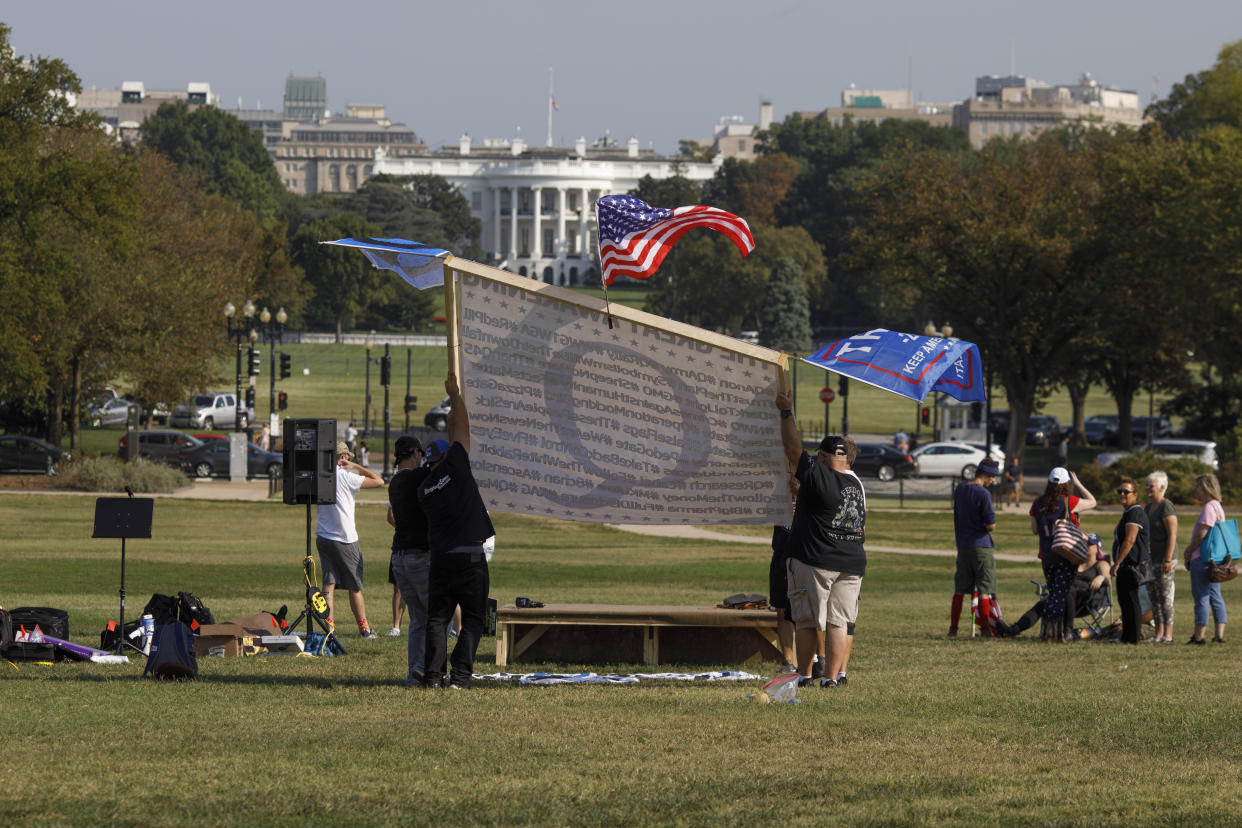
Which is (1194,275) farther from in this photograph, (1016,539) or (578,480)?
(578,480)

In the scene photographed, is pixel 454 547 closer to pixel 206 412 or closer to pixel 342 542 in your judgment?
pixel 342 542

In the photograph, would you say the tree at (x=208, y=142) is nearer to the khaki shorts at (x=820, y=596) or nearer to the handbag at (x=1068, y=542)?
the handbag at (x=1068, y=542)

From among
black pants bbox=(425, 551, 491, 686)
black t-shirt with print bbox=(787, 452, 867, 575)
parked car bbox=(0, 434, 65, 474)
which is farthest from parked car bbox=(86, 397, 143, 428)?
black t-shirt with print bbox=(787, 452, 867, 575)

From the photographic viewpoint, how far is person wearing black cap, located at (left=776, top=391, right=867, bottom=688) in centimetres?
1070

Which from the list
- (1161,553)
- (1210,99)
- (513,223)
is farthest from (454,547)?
(513,223)

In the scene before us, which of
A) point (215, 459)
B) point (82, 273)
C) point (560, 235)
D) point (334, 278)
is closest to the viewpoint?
point (82, 273)

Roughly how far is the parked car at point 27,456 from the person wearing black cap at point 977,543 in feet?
115

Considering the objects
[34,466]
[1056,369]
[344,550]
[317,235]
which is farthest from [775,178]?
[344,550]

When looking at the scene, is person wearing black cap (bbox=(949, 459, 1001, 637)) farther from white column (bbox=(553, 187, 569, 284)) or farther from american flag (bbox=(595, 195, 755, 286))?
white column (bbox=(553, 187, 569, 284))

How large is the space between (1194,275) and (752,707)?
42712 millimetres

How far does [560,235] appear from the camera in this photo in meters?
194

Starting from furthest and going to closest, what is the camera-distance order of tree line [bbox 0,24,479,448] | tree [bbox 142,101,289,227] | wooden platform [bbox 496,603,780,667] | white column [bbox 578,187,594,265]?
1. white column [bbox 578,187,594,265]
2. tree [bbox 142,101,289,227]
3. tree line [bbox 0,24,479,448]
4. wooden platform [bbox 496,603,780,667]

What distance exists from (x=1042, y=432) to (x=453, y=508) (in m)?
64.2

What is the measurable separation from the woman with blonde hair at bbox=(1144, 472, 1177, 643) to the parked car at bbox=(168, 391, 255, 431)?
56615 mm
